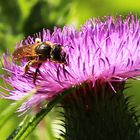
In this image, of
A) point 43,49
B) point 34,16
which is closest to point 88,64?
point 43,49

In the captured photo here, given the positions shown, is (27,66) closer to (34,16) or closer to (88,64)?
(88,64)

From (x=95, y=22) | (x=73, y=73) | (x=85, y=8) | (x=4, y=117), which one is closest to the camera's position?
(x=4, y=117)

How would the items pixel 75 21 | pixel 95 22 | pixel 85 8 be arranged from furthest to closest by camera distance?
pixel 85 8 < pixel 75 21 < pixel 95 22

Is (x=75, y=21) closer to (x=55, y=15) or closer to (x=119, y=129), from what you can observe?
(x=55, y=15)

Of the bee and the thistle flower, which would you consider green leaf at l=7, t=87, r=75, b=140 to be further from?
the bee

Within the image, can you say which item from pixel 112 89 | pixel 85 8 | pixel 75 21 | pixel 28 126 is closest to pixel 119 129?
pixel 112 89

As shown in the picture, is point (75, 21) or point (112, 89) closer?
point (112, 89)
